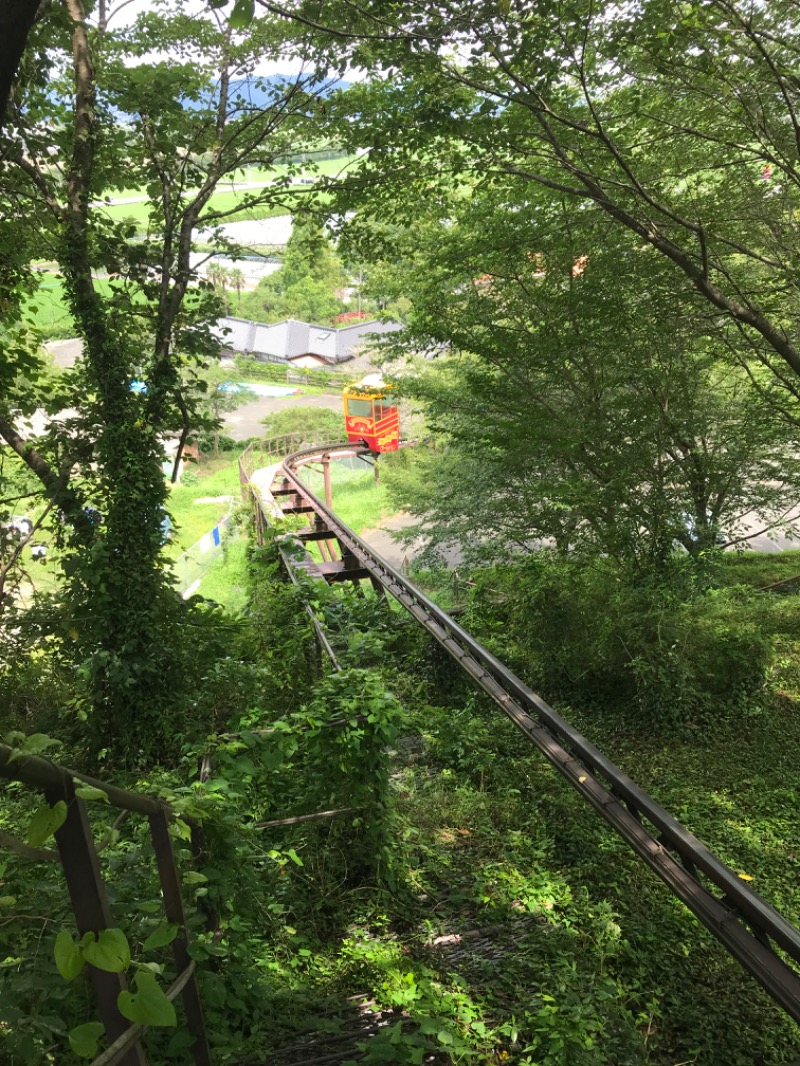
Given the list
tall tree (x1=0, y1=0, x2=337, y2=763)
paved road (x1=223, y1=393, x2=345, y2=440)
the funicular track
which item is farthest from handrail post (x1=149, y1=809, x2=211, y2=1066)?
paved road (x1=223, y1=393, x2=345, y2=440)

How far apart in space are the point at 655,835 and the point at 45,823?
2993 mm

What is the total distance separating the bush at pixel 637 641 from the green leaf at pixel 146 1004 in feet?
16.0

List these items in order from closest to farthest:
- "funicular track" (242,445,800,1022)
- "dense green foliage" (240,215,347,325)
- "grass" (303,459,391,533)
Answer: "funicular track" (242,445,800,1022) → "grass" (303,459,391,533) → "dense green foliage" (240,215,347,325)

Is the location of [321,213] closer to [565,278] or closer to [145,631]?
[565,278]

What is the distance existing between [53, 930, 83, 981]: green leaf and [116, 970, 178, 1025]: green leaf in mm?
77

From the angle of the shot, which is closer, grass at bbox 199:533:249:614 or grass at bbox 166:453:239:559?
grass at bbox 199:533:249:614

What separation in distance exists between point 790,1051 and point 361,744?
202cm

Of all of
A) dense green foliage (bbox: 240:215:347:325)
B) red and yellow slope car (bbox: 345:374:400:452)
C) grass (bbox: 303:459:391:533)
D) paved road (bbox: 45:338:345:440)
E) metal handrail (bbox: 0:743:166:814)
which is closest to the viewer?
metal handrail (bbox: 0:743:166:814)

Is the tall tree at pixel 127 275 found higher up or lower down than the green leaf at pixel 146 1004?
higher up

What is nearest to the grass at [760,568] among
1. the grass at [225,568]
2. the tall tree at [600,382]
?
the tall tree at [600,382]

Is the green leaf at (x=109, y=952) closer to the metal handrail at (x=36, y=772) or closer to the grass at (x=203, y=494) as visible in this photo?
the metal handrail at (x=36, y=772)

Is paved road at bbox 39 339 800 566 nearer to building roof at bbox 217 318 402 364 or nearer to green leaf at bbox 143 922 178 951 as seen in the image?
building roof at bbox 217 318 402 364

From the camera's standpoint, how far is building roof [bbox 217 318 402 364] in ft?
148

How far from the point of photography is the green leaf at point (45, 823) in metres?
0.77
